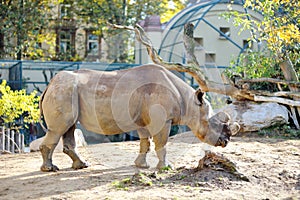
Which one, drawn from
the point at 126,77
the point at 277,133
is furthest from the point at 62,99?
the point at 277,133

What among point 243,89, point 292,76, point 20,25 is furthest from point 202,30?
point 243,89

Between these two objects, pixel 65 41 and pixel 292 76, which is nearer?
pixel 292 76

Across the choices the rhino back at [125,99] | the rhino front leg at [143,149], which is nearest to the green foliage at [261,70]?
the rhino front leg at [143,149]

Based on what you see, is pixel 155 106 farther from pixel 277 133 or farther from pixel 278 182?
pixel 277 133

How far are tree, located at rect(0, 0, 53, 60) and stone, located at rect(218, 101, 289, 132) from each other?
45.1ft

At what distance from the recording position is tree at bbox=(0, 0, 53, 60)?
2309cm

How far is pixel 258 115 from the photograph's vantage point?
39.7 feet

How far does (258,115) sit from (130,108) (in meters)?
5.02

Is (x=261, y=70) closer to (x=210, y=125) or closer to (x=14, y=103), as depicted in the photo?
(x=210, y=125)

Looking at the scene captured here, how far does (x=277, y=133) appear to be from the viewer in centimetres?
1191

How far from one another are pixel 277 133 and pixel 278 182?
525 cm

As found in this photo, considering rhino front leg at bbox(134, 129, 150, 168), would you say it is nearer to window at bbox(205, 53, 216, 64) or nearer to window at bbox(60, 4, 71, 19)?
window at bbox(205, 53, 216, 64)

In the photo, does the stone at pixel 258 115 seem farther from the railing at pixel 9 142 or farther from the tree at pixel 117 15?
the tree at pixel 117 15

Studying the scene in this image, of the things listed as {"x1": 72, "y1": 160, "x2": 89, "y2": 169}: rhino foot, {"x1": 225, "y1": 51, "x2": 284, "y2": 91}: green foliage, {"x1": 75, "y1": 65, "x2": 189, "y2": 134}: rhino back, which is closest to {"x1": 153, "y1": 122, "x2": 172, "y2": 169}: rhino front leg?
{"x1": 75, "y1": 65, "x2": 189, "y2": 134}: rhino back
